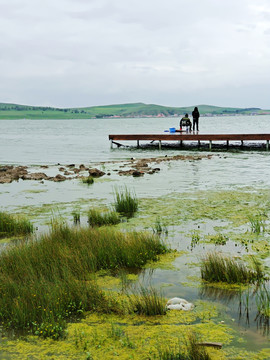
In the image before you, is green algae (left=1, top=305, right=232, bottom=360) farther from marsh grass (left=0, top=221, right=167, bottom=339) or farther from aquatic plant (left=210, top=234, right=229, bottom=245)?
aquatic plant (left=210, top=234, right=229, bottom=245)

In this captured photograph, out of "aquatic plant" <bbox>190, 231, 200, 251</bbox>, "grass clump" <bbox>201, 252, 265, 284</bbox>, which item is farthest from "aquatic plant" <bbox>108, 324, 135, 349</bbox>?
"aquatic plant" <bbox>190, 231, 200, 251</bbox>

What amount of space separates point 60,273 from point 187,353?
323cm

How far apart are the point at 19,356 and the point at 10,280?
1.86 meters

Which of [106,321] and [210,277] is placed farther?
[210,277]

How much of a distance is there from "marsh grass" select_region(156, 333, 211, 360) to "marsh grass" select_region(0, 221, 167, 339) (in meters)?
1.38

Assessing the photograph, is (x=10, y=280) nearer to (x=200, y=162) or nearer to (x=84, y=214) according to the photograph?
(x=84, y=214)

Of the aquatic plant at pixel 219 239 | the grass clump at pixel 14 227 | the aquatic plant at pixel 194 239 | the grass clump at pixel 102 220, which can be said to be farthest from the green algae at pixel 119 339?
the grass clump at pixel 102 220

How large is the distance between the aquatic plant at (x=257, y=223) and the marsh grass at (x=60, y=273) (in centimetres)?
288

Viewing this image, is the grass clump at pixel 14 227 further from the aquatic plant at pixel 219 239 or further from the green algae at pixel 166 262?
the aquatic plant at pixel 219 239

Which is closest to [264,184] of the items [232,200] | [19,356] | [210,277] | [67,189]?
[232,200]

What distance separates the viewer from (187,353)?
495 centimetres

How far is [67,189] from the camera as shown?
756 inches

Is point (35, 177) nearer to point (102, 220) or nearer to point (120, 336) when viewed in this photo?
Answer: point (102, 220)

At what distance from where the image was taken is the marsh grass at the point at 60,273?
19.5 ft
